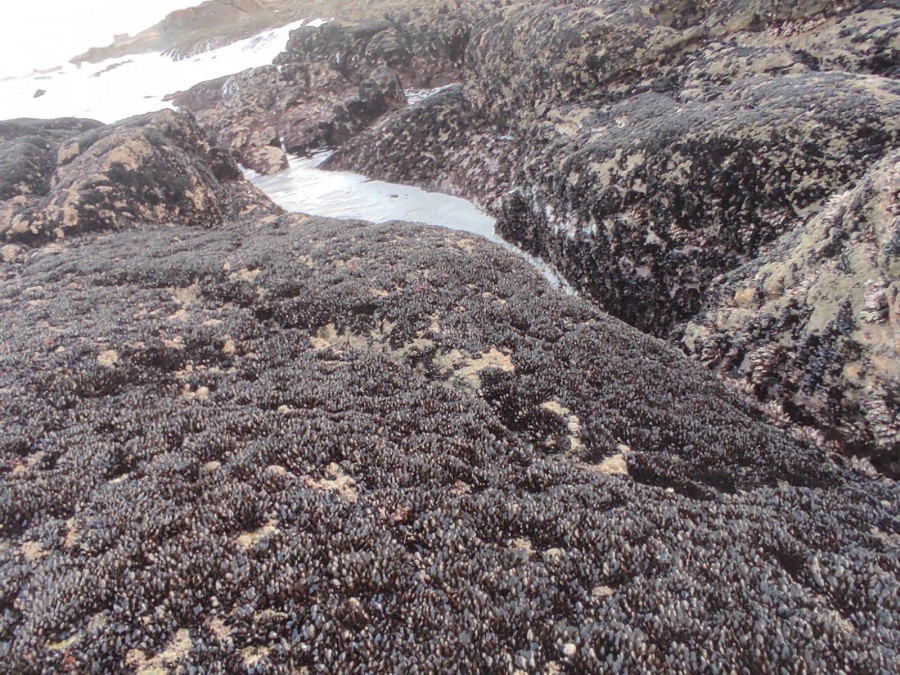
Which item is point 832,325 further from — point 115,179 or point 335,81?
point 335,81

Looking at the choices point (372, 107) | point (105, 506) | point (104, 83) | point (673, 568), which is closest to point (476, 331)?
point (673, 568)

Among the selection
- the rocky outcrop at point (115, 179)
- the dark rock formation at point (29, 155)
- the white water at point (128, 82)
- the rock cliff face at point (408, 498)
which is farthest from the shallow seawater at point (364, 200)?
the white water at point (128, 82)

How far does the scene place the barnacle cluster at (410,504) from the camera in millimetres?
3639

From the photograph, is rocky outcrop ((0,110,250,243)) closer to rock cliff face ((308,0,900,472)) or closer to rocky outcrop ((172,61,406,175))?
rocky outcrop ((172,61,406,175))

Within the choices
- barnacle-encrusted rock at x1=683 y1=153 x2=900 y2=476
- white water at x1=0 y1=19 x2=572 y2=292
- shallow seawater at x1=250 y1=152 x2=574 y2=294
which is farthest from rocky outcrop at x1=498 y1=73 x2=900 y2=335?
shallow seawater at x1=250 y1=152 x2=574 y2=294

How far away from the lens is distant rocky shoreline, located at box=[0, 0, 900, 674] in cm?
378

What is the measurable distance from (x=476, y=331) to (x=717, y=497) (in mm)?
4968

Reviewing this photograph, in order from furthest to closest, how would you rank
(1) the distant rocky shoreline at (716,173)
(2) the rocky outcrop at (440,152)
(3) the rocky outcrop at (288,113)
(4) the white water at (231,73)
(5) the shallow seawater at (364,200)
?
1. (3) the rocky outcrop at (288,113)
2. (2) the rocky outcrop at (440,152)
3. (4) the white water at (231,73)
4. (5) the shallow seawater at (364,200)
5. (1) the distant rocky shoreline at (716,173)

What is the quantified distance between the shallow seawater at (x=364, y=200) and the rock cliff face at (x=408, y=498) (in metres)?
8.35

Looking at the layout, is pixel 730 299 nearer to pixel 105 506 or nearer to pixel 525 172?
pixel 525 172

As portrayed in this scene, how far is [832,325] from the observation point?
7.08 metres

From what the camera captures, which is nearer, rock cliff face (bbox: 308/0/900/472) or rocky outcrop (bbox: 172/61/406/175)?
rock cliff face (bbox: 308/0/900/472)

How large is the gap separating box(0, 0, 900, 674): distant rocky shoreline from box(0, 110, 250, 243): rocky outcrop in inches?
18.7

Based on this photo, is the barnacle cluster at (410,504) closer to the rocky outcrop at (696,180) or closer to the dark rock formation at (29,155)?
the rocky outcrop at (696,180)
